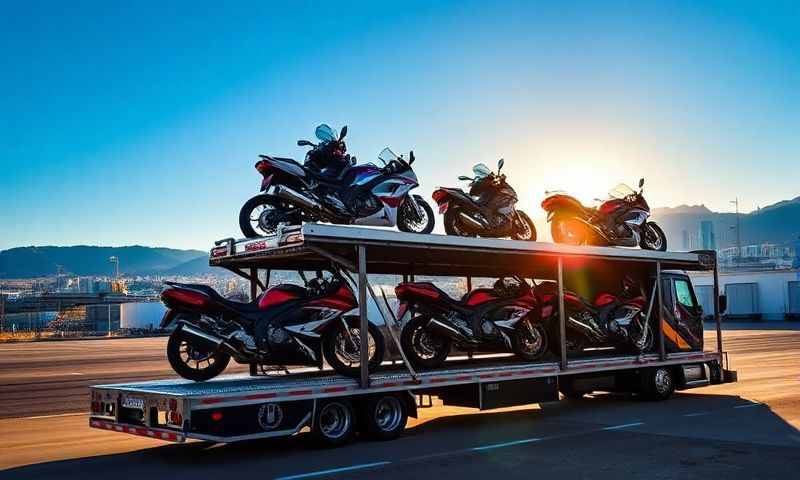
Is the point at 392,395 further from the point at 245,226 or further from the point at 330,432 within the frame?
the point at 245,226

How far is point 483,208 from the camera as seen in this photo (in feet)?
43.7

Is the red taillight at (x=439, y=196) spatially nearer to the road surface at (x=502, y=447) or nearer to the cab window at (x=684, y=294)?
the road surface at (x=502, y=447)

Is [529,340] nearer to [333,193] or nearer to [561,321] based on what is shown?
[561,321]

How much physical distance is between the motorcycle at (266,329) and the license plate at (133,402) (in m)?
0.75

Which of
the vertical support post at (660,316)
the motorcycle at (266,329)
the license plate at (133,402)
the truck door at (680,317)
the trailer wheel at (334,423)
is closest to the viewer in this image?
the license plate at (133,402)

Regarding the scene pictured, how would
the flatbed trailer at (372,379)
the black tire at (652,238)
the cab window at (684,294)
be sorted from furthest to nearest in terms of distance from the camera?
the black tire at (652,238)
the cab window at (684,294)
the flatbed trailer at (372,379)

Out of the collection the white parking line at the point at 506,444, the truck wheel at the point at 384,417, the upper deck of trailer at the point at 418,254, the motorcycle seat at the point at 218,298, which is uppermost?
the upper deck of trailer at the point at 418,254

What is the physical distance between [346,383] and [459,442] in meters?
1.73

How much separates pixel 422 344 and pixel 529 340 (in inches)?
89.6

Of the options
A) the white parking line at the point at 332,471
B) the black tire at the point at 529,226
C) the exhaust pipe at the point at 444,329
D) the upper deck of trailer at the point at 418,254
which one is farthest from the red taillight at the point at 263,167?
the black tire at the point at 529,226

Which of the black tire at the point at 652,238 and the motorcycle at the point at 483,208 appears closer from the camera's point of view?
the motorcycle at the point at 483,208

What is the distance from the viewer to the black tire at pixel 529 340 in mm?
12555

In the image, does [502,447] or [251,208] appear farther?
[251,208]

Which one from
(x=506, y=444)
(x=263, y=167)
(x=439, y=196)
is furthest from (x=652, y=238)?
(x=263, y=167)
